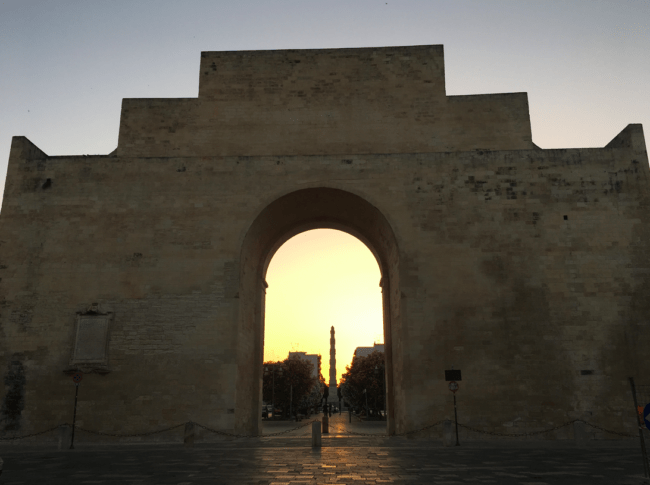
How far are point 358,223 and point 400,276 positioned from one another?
392 cm

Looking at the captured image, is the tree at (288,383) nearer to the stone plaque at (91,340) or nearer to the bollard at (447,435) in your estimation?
the stone plaque at (91,340)

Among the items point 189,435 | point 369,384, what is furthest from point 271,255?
point 369,384

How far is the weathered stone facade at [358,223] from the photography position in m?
15.7

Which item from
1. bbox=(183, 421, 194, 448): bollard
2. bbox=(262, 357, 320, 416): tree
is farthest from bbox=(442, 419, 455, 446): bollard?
bbox=(262, 357, 320, 416): tree

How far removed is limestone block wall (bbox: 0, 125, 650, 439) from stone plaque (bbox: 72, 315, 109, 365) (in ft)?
0.98

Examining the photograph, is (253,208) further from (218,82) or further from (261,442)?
(261,442)

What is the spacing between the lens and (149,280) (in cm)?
1684

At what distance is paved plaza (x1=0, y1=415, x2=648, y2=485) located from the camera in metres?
7.85

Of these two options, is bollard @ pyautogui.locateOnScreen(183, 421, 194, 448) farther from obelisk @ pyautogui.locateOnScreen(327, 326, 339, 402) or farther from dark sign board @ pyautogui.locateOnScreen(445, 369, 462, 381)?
obelisk @ pyautogui.locateOnScreen(327, 326, 339, 402)

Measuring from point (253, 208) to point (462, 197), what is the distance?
24.3 feet

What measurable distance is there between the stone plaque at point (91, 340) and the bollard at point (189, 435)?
12.9 ft

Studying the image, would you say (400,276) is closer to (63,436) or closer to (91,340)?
(91,340)

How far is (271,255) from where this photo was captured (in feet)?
69.9

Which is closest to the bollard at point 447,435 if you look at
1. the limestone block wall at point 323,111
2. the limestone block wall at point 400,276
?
the limestone block wall at point 400,276
